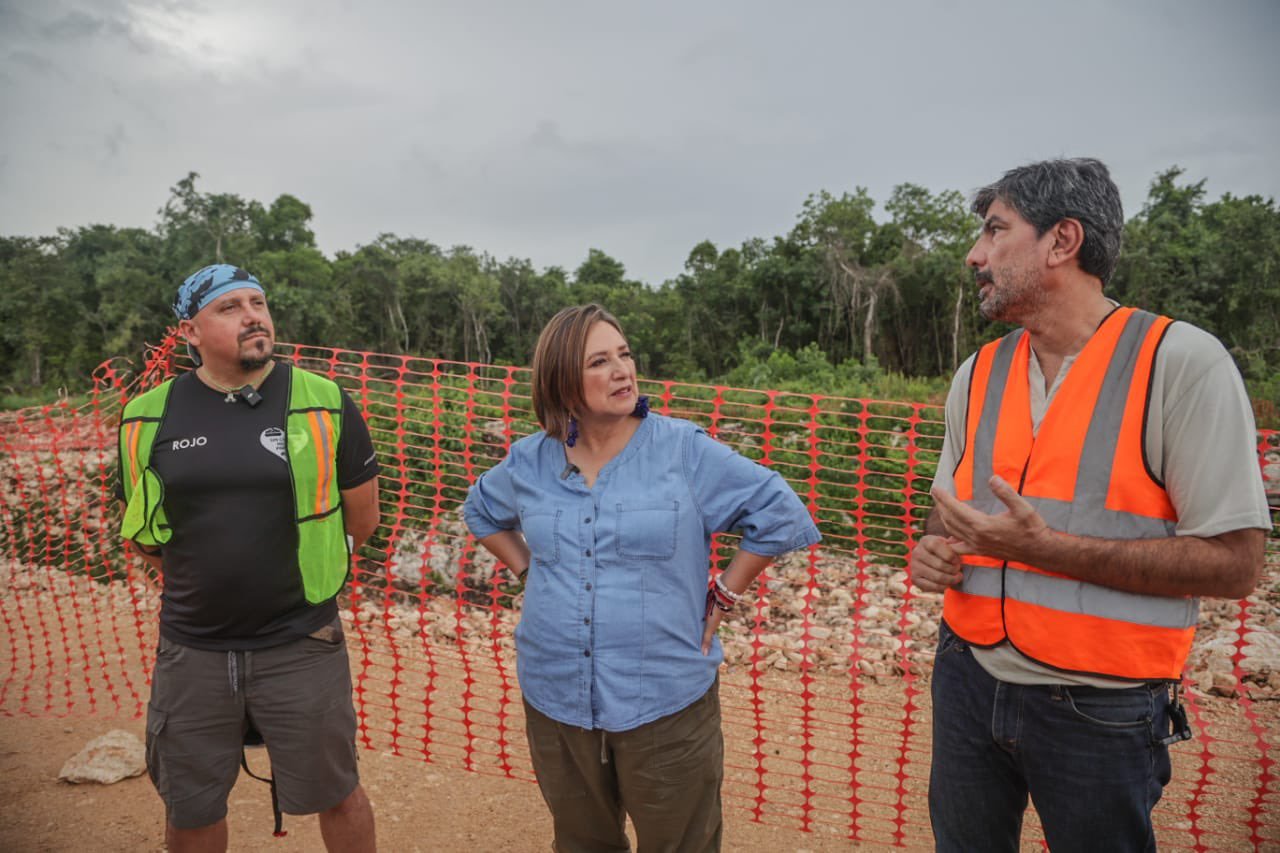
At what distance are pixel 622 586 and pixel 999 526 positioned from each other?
3.04ft

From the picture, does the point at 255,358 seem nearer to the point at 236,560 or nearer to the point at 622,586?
the point at 236,560

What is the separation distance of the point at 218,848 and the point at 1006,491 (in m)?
2.53

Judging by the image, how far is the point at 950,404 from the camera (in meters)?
2.11

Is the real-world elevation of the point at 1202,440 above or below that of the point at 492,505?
above

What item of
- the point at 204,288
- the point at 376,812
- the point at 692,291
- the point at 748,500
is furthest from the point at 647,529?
the point at 692,291

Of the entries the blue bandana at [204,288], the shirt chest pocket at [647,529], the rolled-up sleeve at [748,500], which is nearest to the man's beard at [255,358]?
the blue bandana at [204,288]

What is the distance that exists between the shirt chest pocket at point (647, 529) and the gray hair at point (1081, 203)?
1.12 m

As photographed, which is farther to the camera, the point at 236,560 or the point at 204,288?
the point at 204,288

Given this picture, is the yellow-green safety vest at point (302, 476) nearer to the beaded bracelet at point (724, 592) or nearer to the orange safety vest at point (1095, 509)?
the beaded bracelet at point (724, 592)

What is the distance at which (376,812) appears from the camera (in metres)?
3.41

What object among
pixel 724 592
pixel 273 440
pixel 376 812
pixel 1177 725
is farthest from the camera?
pixel 376 812

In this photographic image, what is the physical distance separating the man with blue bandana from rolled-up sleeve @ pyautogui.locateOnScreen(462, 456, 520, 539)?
431mm

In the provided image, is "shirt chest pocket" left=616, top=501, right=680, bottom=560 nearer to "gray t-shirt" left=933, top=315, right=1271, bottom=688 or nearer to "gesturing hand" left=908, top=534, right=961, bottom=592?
"gesturing hand" left=908, top=534, right=961, bottom=592

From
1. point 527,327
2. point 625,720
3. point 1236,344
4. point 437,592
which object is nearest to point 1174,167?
point 1236,344
